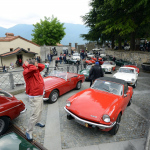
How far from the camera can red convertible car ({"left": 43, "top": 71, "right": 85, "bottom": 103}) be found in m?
5.86

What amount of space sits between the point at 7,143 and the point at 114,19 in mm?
22254

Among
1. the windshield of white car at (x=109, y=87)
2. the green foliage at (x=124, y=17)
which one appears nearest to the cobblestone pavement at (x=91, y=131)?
the windshield of white car at (x=109, y=87)

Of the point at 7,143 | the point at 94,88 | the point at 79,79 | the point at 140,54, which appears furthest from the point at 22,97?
the point at 140,54

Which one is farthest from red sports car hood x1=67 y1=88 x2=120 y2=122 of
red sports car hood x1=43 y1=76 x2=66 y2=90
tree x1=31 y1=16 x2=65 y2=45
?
tree x1=31 y1=16 x2=65 y2=45

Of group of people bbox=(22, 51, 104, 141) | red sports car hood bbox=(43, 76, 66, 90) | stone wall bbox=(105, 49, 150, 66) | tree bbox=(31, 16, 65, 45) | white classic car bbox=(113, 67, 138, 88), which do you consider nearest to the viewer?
group of people bbox=(22, 51, 104, 141)

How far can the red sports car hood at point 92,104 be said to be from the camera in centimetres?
360

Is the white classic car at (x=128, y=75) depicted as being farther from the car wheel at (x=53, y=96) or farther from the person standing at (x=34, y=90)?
the person standing at (x=34, y=90)

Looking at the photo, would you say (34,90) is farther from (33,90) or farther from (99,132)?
(99,132)

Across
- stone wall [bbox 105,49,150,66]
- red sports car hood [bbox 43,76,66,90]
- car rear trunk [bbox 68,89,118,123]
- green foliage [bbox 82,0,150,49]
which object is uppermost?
green foliage [bbox 82,0,150,49]

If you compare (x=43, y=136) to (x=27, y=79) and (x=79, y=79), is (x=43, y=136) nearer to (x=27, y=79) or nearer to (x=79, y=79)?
(x=27, y=79)

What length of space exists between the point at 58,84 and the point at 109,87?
9.00 ft

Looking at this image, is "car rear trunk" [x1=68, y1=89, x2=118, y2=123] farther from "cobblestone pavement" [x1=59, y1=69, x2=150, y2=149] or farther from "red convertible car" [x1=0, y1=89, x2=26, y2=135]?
"red convertible car" [x1=0, y1=89, x2=26, y2=135]

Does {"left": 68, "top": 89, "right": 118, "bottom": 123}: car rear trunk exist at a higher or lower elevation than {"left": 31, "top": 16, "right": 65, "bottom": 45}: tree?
lower

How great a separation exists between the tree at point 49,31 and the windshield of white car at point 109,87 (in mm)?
42096
